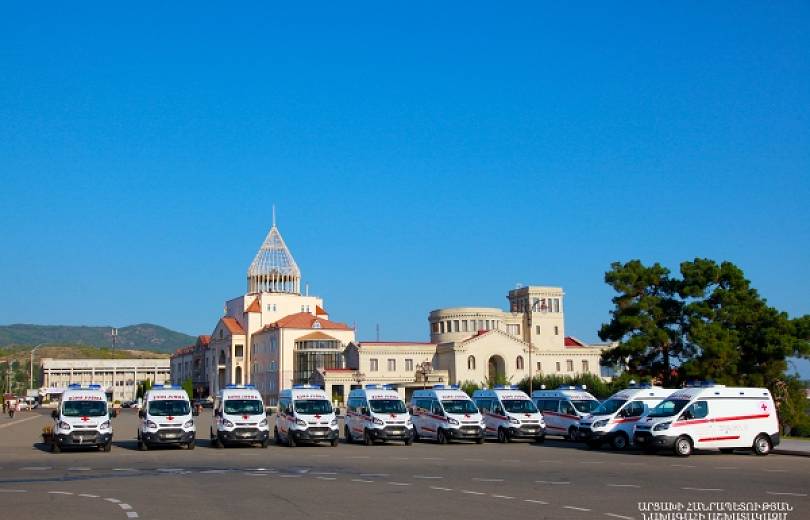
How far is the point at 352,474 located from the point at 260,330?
97628 mm

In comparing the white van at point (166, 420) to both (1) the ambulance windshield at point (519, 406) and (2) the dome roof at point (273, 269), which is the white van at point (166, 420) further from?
(2) the dome roof at point (273, 269)

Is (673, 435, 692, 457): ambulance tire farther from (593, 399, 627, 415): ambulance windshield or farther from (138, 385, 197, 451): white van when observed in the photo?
(138, 385, 197, 451): white van

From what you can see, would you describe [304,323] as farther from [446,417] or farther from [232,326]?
[446,417]

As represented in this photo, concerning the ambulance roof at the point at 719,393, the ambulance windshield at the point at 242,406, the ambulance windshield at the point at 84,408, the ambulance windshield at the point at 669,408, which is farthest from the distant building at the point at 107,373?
the ambulance roof at the point at 719,393

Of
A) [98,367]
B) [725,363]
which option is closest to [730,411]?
[725,363]

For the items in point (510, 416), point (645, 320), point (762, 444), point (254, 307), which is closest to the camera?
point (762, 444)

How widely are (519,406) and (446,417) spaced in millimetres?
3351

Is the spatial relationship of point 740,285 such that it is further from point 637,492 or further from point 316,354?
point 316,354

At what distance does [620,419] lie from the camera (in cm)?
3186

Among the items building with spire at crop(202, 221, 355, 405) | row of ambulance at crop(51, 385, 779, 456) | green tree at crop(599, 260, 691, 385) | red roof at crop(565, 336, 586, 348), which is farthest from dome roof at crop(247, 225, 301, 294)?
row of ambulance at crop(51, 385, 779, 456)

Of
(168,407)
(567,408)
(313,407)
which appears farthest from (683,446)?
(168,407)

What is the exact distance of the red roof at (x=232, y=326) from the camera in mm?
120188

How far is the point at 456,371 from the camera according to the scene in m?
104

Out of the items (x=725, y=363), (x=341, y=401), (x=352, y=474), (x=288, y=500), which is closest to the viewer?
(x=288, y=500)
